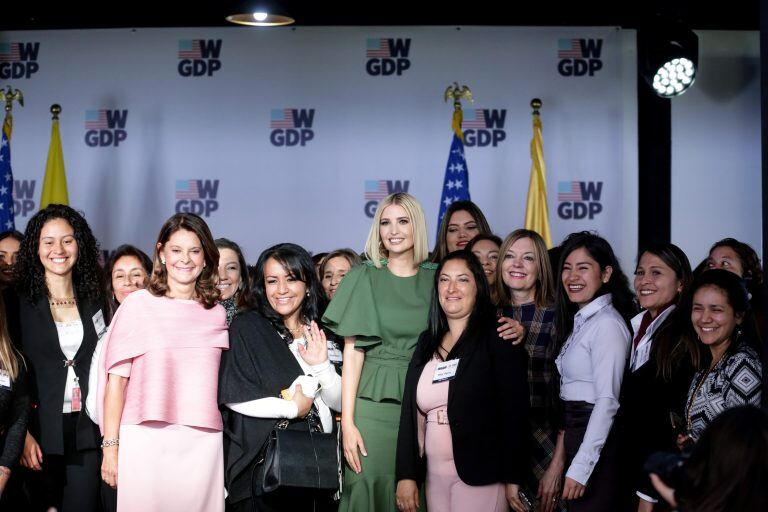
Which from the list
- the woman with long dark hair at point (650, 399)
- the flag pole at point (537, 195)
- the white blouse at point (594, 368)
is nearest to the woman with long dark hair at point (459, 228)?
the white blouse at point (594, 368)

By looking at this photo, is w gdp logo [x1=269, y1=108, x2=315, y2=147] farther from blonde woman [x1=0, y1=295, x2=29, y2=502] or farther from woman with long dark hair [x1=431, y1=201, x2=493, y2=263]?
blonde woman [x1=0, y1=295, x2=29, y2=502]

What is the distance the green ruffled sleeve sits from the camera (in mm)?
4355

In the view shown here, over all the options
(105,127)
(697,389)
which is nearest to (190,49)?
(105,127)

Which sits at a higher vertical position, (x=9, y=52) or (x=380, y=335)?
(x=9, y=52)

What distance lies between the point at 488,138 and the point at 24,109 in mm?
3787

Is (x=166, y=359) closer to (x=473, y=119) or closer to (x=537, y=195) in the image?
(x=537, y=195)

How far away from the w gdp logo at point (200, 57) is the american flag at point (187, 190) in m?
0.87

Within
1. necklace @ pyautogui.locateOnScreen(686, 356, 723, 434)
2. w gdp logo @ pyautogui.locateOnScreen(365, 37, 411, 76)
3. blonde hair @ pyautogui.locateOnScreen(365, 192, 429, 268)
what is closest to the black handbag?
blonde hair @ pyautogui.locateOnScreen(365, 192, 429, 268)

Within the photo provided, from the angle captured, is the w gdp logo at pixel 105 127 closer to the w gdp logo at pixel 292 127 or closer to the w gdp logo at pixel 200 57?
the w gdp logo at pixel 200 57

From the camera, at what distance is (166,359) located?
4.22 metres

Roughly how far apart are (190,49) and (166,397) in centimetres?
494

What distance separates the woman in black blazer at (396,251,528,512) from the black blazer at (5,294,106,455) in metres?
1.47

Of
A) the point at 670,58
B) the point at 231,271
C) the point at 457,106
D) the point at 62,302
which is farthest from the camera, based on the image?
the point at 457,106

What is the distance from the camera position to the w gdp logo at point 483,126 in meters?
8.40
